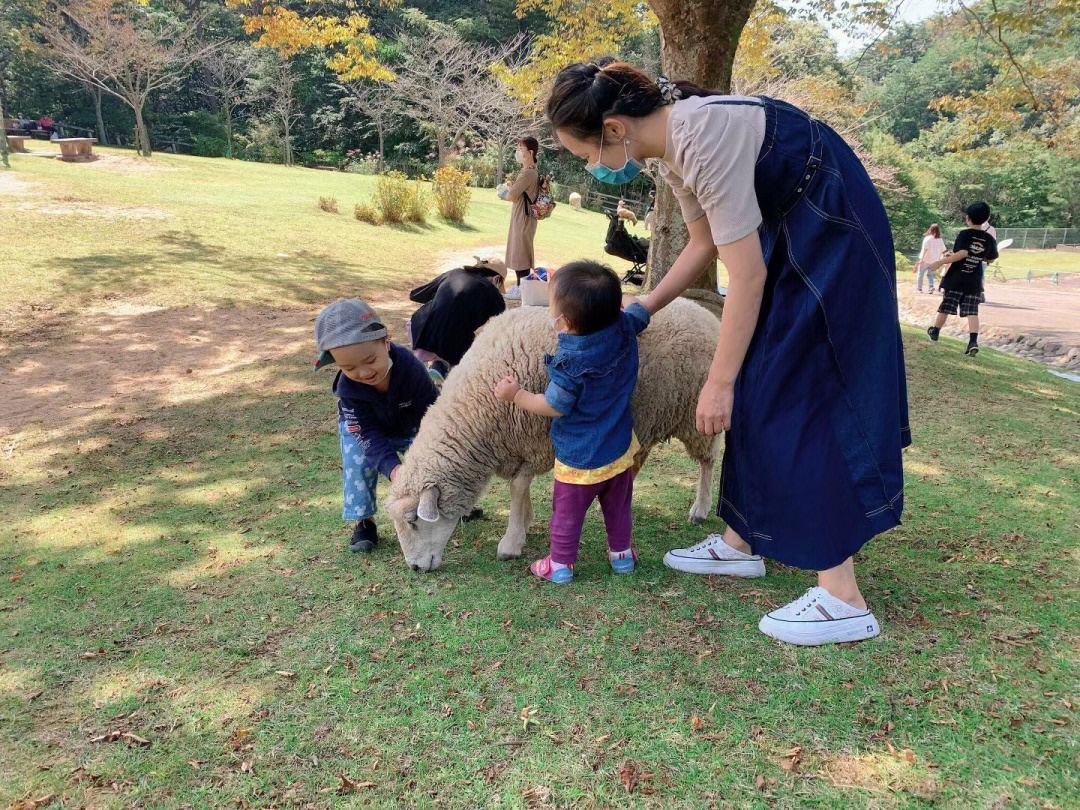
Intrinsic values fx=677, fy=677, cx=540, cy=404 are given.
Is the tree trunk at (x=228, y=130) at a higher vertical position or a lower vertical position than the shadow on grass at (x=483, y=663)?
higher

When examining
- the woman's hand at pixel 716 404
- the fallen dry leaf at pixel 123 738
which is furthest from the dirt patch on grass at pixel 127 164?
the woman's hand at pixel 716 404

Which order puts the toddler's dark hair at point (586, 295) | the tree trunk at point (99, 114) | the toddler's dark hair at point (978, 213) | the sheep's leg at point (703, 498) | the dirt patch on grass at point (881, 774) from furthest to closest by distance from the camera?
the tree trunk at point (99, 114)
the toddler's dark hair at point (978, 213)
the sheep's leg at point (703, 498)
the toddler's dark hair at point (586, 295)
the dirt patch on grass at point (881, 774)

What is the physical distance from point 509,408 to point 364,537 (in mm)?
1212

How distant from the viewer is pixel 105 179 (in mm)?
20281

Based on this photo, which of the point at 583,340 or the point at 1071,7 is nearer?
the point at 583,340

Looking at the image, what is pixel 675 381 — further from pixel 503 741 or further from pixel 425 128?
pixel 425 128

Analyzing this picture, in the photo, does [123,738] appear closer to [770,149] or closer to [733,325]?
[733,325]

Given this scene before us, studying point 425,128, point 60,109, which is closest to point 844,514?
point 425,128

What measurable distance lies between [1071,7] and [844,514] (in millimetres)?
10334

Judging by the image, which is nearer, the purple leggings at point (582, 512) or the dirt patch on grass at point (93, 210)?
the purple leggings at point (582, 512)

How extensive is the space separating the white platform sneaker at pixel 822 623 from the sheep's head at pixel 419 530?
1779 millimetres

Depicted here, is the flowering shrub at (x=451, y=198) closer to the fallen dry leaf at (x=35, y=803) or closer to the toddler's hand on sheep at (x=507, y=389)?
the toddler's hand on sheep at (x=507, y=389)

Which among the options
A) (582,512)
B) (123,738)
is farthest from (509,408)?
(123,738)

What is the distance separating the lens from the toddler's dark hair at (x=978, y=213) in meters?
9.57
